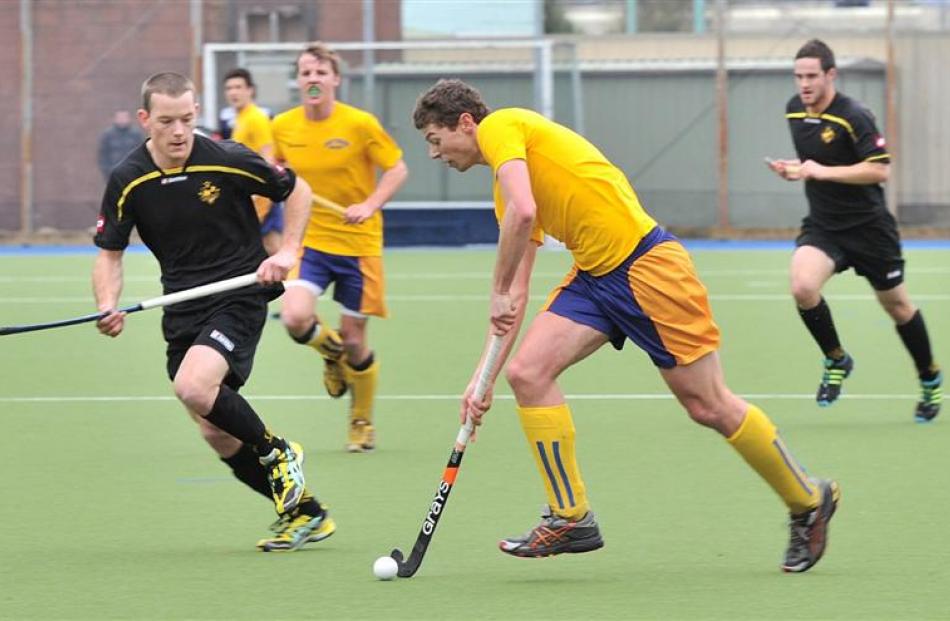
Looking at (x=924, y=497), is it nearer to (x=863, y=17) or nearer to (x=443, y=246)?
(x=443, y=246)

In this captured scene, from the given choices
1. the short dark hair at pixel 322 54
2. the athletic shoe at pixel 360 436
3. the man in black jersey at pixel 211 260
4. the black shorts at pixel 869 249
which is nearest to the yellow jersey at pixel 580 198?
the man in black jersey at pixel 211 260

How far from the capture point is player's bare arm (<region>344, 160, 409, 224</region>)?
25.9 feet

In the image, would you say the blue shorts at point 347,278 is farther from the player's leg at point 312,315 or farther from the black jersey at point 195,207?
the black jersey at point 195,207

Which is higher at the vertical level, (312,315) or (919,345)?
(312,315)

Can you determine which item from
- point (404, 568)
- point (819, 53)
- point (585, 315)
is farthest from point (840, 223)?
point (404, 568)

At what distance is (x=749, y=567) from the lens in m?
5.43

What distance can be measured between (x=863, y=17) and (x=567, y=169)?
16627mm

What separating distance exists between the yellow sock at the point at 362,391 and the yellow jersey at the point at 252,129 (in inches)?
169

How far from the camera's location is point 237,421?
566cm

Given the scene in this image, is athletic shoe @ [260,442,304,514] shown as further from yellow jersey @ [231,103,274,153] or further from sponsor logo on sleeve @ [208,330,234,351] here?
yellow jersey @ [231,103,274,153]

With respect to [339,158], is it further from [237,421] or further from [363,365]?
[237,421]

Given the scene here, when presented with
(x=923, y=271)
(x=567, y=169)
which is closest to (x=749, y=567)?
(x=567, y=169)

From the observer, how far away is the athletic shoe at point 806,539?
17.4 feet

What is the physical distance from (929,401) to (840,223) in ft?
3.05
